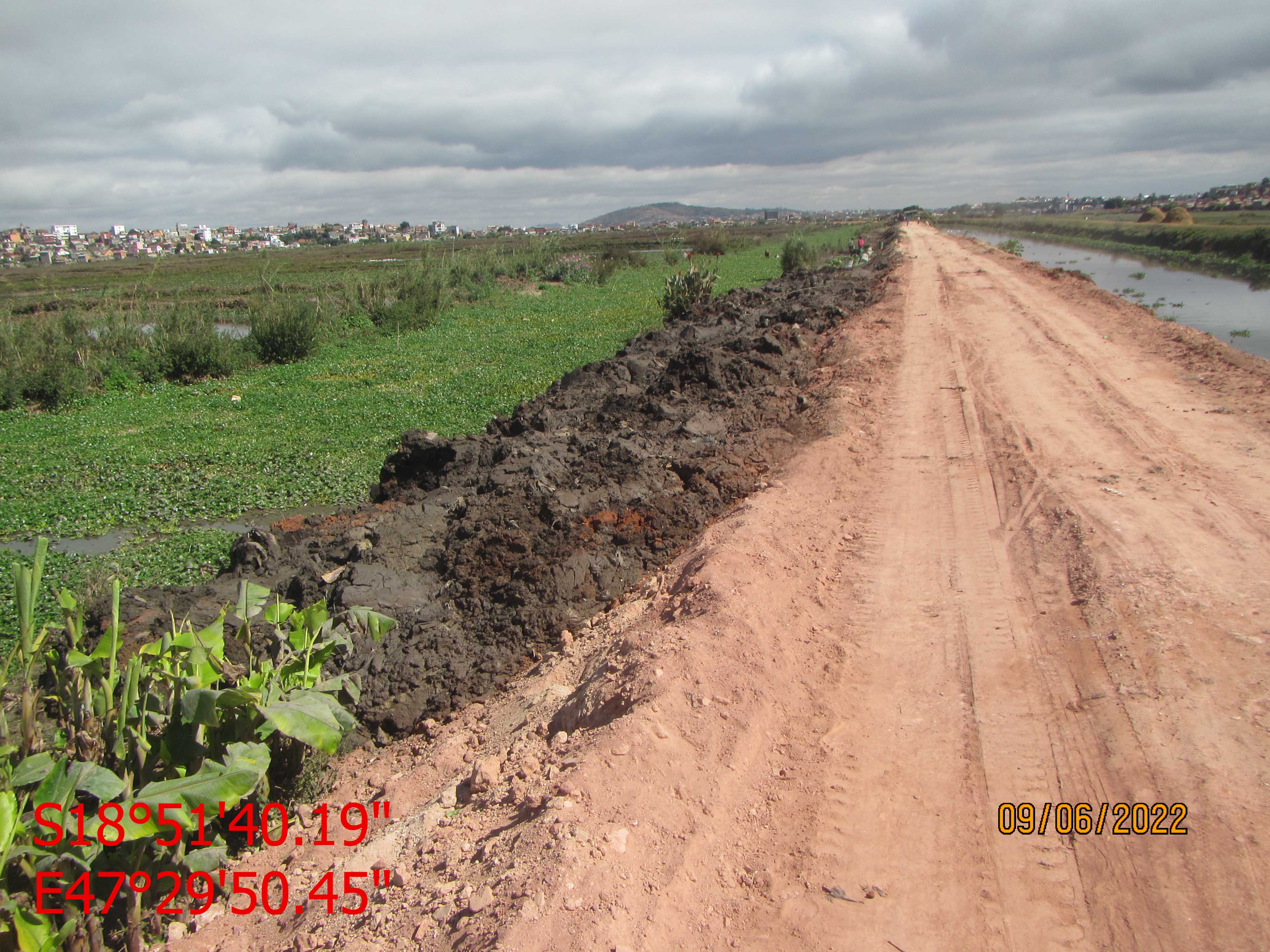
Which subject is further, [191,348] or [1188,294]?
[1188,294]

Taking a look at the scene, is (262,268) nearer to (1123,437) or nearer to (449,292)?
(449,292)

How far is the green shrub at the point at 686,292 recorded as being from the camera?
21.2 meters

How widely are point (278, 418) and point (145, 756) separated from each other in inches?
417

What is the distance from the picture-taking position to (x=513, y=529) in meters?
5.95

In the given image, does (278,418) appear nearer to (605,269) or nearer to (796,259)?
(796,259)

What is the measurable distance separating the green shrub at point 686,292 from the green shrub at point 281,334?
9.29 metres

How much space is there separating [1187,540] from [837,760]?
11.3 feet

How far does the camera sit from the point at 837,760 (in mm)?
3463

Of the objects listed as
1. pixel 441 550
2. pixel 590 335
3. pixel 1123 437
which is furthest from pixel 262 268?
pixel 1123 437

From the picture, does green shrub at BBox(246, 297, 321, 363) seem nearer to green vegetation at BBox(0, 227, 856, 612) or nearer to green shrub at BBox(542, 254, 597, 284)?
green vegetation at BBox(0, 227, 856, 612)

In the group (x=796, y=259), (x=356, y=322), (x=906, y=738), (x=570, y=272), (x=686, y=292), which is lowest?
(x=906, y=738)
